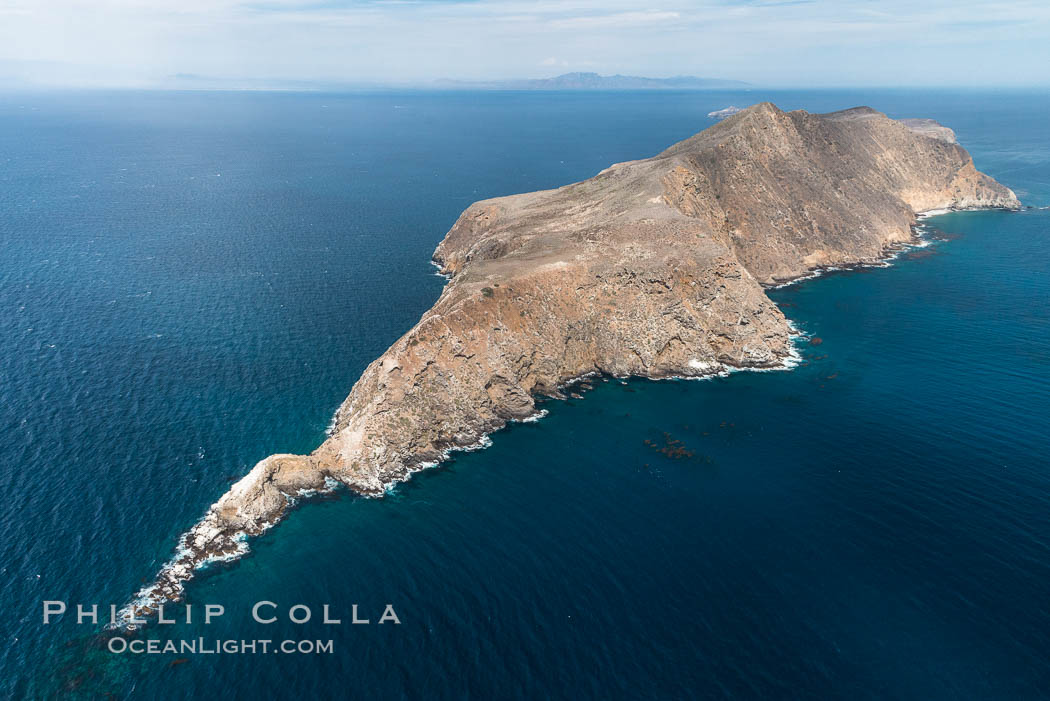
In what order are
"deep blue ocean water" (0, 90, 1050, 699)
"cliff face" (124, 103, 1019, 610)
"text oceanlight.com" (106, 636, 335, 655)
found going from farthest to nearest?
1. "cliff face" (124, 103, 1019, 610)
2. "text oceanlight.com" (106, 636, 335, 655)
3. "deep blue ocean water" (0, 90, 1050, 699)

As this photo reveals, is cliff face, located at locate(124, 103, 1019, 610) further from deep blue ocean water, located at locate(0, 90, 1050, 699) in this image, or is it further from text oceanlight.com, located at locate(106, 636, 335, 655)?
text oceanlight.com, located at locate(106, 636, 335, 655)

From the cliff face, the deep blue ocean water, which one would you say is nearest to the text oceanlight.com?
the deep blue ocean water

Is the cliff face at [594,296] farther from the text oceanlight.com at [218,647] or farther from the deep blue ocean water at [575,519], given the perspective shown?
the text oceanlight.com at [218,647]

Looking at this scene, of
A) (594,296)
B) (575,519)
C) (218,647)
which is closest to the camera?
(218,647)

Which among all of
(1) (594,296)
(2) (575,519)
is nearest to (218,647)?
(2) (575,519)

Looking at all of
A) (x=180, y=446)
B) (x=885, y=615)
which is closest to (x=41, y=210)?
(x=180, y=446)

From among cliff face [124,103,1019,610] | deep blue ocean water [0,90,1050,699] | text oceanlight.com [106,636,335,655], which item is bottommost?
text oceanlight.com [106,636,335,655]

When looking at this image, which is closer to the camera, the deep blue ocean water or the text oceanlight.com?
the deep blue ocean water

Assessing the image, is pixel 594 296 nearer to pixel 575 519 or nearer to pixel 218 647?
pixel 575 519
